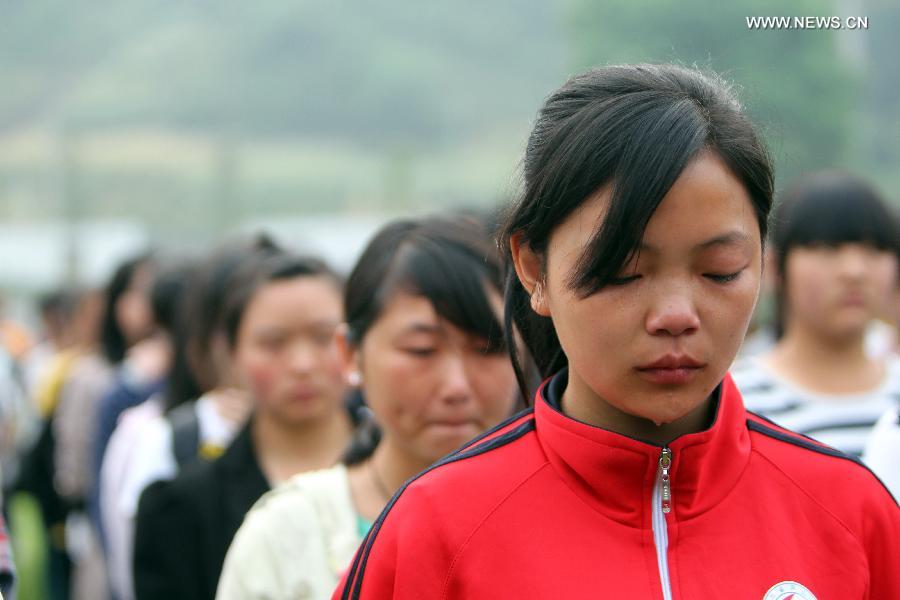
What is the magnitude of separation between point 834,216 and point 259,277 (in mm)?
1858

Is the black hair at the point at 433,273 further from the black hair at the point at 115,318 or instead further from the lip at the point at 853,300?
the black hair at the point at 115,318

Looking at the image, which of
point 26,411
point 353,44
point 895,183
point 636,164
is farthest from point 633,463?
point 353,44

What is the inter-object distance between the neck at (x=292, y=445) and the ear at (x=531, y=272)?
2.08 meters

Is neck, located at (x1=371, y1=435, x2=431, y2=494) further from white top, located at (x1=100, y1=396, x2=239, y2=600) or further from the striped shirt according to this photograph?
the striped shirt

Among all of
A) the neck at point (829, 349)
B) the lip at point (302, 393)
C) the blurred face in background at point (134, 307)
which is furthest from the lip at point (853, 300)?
the blurred face in background at point (134, 307)

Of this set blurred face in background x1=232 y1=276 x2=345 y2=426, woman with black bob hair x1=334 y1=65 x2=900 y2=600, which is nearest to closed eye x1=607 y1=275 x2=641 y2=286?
woman with black bob hair x1=334 y1=65 x2=900 y2=600

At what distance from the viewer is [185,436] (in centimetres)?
471

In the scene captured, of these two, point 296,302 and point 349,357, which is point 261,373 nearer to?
point 296,302

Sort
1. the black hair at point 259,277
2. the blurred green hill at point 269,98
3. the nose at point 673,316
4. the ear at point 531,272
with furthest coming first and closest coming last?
the blurred green hill at point 269,98
the black hair at point 259,277
the ear at point 531,272
the nose at point 673,316

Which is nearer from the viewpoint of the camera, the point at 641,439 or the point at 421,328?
the point at 641,439

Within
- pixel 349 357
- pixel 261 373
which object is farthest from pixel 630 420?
pixel 261 373

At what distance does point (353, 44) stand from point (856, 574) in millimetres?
75504

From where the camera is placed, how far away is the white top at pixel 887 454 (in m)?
2.63

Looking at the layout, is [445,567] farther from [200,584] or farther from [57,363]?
[57,363]
